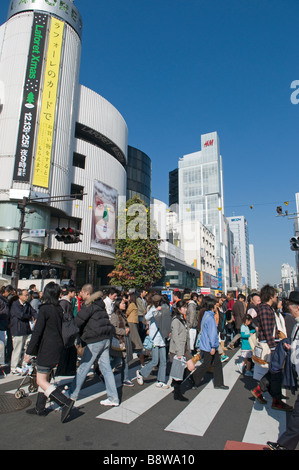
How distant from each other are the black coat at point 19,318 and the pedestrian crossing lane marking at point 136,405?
3120 millimetres

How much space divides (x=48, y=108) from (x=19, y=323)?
26.0 metres

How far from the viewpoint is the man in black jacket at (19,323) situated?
269 inches

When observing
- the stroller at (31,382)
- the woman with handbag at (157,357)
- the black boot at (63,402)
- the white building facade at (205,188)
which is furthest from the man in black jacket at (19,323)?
the white building facade at (205,188)

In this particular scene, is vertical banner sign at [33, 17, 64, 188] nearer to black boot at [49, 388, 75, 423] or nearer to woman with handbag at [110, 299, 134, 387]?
woman with handbag at [110, 299, 134, 387]

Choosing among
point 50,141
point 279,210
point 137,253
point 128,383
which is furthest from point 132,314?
point 50,141

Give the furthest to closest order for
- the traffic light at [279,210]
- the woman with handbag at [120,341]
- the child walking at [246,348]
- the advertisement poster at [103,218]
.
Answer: the advertisement poster at [103,218] < the traffic light at [279,210] < the child walking at [246,348] < the woman with handbag at [120,341]

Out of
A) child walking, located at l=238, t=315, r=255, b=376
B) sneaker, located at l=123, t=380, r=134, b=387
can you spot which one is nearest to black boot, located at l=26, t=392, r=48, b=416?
sneaker, located at l=123, t=380, r=134, b=387

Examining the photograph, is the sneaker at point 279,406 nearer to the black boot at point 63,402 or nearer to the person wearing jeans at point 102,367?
the person wearing jeans at point 102,367

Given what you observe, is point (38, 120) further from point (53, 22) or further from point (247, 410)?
point (247, 410)

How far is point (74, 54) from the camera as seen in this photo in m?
31.5

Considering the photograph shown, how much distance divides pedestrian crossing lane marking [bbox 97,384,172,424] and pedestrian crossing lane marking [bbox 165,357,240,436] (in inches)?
23.4

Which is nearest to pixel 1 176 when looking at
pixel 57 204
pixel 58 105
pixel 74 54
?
pixel 57 204

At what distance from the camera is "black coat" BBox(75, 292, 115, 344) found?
4.76 meters
